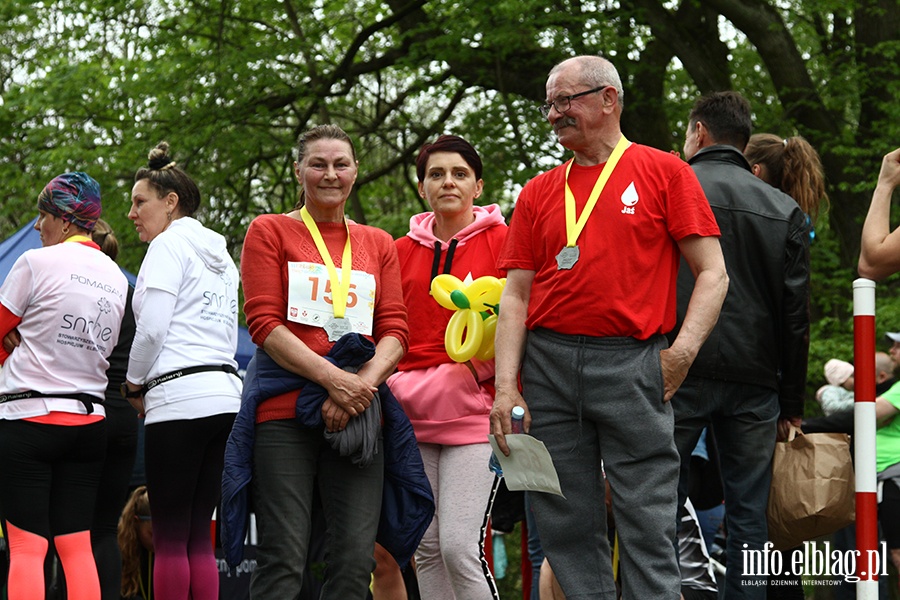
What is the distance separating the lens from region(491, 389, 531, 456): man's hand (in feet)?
12.7

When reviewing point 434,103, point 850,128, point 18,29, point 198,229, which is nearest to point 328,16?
point 434,103

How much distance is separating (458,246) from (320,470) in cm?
129

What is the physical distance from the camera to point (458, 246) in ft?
16.4

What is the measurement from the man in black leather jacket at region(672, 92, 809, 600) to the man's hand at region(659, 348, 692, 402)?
0.81 m

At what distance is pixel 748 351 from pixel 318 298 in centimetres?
171

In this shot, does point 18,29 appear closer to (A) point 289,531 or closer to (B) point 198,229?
(B) point 198,229

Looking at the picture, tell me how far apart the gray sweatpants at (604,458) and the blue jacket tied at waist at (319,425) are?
0.54m

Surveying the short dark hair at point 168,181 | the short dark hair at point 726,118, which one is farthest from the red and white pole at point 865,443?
the short dark hair at point 168,181

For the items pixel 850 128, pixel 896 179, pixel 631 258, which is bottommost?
pixel 631 258

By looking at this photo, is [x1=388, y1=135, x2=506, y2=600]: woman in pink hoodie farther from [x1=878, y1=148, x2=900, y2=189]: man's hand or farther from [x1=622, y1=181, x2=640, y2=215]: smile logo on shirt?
[x1=878, y1=148, x2=900, y2=189]: man's hand

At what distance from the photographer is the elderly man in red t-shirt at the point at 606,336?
372 cm

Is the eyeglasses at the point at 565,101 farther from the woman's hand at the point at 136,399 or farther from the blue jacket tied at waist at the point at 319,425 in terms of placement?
the woman's hand at the point at 136,399

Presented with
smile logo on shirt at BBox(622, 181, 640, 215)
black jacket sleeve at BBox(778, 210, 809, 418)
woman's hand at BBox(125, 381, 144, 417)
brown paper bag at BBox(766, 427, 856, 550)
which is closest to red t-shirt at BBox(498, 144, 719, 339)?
smile logo on shirt at BBox(622, 181, 640, 215)

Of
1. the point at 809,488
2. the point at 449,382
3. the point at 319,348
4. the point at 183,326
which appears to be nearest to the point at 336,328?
the point at 319,348
